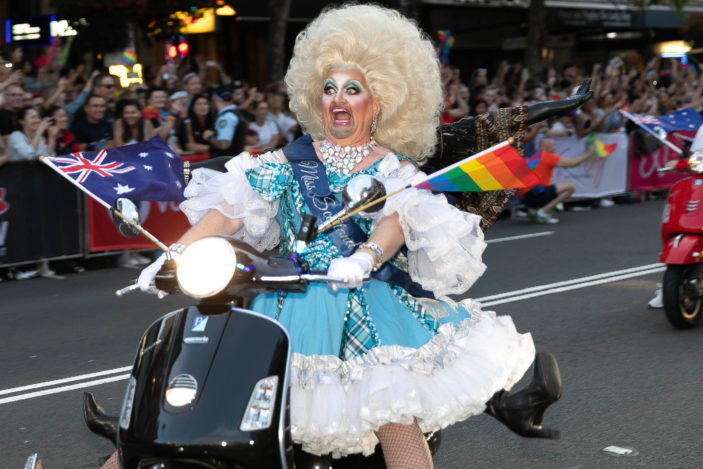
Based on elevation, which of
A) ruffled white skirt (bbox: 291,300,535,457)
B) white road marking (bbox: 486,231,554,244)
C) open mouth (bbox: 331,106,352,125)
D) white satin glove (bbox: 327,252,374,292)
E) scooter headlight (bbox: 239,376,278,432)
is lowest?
white road marking (bbox: 486,231,554,244)

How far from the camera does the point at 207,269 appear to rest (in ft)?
8.70

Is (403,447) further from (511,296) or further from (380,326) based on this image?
(511,296)

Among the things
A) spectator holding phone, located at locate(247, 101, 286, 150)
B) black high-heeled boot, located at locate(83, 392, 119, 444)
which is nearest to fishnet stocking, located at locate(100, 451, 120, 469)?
black high-heeled boot, located at locate(83, 392, 119, 444)

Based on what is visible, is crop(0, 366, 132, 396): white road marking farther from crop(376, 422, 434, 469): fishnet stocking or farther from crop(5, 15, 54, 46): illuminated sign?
crop(5, 15, 54, 46): illuminated sign

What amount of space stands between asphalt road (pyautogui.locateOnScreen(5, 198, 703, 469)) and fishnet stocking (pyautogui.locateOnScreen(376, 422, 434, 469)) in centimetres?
161

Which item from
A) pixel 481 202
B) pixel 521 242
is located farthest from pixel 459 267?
pixel 521 242

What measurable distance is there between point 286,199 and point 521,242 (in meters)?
8.91

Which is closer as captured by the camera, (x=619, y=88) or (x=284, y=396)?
(x=284, y=396)

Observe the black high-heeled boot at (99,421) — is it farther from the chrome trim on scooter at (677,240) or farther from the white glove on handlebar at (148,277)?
the chrome trim on scooter at (677,240)

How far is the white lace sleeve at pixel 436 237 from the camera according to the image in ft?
10.7

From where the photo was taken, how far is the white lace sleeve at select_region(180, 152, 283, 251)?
348cm

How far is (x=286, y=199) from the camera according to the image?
3486 millimetres

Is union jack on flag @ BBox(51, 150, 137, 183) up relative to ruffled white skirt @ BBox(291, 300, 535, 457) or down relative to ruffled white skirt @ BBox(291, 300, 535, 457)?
up

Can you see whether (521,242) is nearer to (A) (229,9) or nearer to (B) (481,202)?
(B) (481,202)
